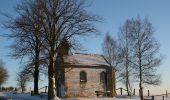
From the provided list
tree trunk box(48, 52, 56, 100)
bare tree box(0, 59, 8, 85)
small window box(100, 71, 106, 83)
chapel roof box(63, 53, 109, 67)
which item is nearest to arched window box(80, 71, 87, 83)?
chapel roof box(63, 53, 109, 67)

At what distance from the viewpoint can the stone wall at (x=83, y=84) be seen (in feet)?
168

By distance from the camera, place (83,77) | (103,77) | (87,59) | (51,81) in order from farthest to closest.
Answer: (103,77), (87,59), (83,77), (51,81)

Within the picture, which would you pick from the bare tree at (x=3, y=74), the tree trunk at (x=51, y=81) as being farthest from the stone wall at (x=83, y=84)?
the bare tree at (x=3, y=74)

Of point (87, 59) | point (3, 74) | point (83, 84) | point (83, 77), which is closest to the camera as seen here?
point (83, 84)

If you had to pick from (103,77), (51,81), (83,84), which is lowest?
(83,84)

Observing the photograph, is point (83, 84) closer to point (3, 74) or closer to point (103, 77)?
point (103, 77)

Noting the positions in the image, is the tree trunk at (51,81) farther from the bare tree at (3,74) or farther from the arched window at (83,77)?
the bare tree at (3,74)

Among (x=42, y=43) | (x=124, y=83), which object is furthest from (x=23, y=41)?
(x=124, y=83)

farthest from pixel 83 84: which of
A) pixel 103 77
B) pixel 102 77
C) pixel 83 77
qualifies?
pixel 103 77

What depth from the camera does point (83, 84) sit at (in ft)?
172

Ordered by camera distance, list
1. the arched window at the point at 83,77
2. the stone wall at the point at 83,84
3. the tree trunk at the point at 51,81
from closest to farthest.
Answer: the tree trunk at the point at 51,81, the stone wall at the point at 83,84, the arched window at the point at 83,77

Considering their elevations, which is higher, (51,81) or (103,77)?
(103,77)

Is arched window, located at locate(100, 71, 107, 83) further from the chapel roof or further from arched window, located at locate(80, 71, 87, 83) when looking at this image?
arched window, located at locate(80, 71, 87, 83)

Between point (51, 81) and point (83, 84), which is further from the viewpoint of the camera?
point (83, 84)
